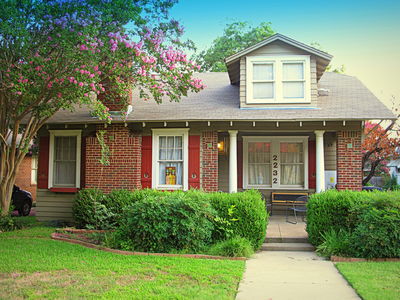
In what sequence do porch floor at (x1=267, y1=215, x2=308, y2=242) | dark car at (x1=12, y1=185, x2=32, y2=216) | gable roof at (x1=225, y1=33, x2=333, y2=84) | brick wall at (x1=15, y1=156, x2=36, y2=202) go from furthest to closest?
1. brick wall at (x1=15, y1=156, x2=36, y2=202)
2. dark car at (x1=12, y1=185, x2=32, y2=216)
3. gable roof at (x1=225, y1=33, x2=333, y2=84)
4. porch floor at (x1=267, y1=215, x2=308, y2=242)

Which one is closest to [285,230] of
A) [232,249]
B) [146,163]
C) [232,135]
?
[232,249]

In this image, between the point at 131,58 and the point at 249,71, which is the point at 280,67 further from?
the point at 131,58

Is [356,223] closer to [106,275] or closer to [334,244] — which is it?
[334,244]

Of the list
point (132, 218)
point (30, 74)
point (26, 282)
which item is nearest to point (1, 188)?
point (30, 74)

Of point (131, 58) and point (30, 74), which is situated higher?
point (131, 58)

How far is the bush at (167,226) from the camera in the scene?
295 inches

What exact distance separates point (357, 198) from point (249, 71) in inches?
218

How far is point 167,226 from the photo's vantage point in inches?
294

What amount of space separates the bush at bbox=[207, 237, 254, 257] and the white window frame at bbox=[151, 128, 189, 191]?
4.05m

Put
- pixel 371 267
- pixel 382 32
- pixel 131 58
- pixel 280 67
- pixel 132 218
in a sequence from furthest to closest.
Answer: pixel 382 32
pixel 280 67
pixel 131 58
pixel 132 218
pixel 371 267

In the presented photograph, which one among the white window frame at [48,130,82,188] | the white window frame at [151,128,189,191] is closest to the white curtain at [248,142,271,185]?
the white window frame at [151,128,189,191]

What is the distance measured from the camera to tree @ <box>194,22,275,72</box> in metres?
24.9

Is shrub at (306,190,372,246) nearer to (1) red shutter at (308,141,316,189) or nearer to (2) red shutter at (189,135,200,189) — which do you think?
(2) red shutter at (189,135,200,189)

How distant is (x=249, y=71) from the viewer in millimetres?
11805
